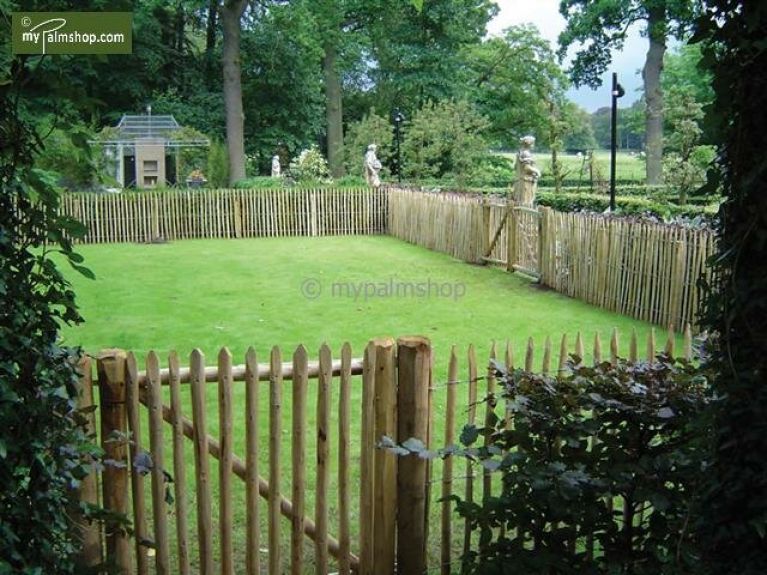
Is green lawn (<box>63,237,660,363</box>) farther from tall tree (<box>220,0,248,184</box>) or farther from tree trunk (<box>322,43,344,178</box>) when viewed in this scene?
tree trunk (<box>322,43,344,178</box>)

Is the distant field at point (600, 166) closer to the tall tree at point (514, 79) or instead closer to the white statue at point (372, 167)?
the tall tree at point (514, 79)

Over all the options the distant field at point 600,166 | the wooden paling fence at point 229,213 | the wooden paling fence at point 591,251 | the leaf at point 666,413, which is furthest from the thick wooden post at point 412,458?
the distant field at point 600,166

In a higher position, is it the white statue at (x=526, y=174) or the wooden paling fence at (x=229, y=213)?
the white statue at (x=526, y=174)

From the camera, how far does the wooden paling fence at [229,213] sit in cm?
2112

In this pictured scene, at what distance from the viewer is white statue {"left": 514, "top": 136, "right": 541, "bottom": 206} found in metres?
18.0

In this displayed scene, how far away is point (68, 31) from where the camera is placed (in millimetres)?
2928

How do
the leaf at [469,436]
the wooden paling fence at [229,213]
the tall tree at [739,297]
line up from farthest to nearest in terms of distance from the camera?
the wooden paling fence at [229,213] < the leaf at [469,436] < the tall tree at [739,297]

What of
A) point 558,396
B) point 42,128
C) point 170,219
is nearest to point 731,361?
point 558,396

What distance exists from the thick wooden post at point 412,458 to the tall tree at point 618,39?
1046 inches

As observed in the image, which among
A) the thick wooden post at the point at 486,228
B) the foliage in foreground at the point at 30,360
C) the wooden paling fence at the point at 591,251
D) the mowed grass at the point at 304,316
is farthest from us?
the thick wooden post at the point at 486,228

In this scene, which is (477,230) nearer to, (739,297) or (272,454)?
(272,454)

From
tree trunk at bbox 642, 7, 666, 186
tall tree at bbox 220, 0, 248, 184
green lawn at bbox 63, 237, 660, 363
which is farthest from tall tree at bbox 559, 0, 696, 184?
green lawn at bbox 63, 237, 660, 363

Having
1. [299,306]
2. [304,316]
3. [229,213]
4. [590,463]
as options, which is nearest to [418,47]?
[229,213]

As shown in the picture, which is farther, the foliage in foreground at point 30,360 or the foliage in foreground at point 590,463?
the foliage in foreground at point 590,463
